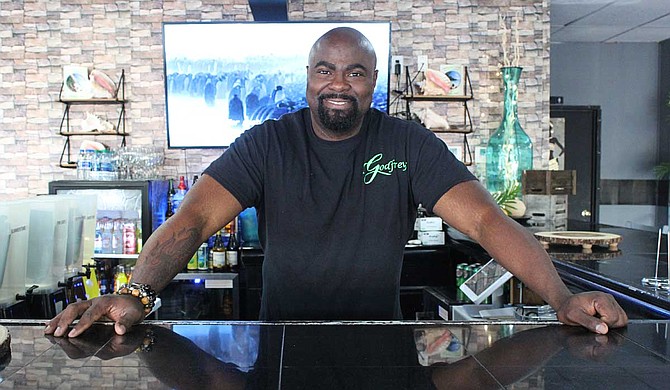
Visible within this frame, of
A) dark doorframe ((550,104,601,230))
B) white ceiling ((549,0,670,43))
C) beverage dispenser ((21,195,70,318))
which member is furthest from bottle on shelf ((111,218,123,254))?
dark doorframe ((550,104,601,230))

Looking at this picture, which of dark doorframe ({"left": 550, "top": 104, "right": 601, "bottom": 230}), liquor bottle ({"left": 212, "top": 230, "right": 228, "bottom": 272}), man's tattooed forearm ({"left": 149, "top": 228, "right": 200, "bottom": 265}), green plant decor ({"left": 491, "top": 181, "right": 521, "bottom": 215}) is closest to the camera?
man's tattooed forearm ({"left": 149, "top": 228, "right": 200, "bottom": 265})

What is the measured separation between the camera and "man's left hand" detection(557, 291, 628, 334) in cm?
140

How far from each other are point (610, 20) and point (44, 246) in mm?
5142

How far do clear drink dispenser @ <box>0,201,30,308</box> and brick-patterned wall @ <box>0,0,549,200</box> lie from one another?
2.41 m

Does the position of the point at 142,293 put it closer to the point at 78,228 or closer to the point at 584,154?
the point at 78,228

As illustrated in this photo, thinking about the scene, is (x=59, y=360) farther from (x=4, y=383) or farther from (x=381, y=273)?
(x=381, y=273)

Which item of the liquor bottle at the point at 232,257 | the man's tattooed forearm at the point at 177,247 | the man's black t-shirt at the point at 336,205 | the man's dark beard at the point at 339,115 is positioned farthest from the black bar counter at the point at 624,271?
the liquor bottle at the point at 232,257

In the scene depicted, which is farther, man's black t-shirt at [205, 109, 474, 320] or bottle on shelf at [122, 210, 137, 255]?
bottle on shelf at [122, 210, 137, 255]

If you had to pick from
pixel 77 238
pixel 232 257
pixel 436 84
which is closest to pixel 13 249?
pixel 77 238

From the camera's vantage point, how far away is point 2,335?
124 cm

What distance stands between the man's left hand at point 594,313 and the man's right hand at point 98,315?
886mm

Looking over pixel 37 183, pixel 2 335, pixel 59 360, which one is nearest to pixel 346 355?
pixel 59 360

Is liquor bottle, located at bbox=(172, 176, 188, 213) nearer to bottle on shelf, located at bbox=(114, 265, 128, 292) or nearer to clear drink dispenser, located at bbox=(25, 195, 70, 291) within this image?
bottle on shelf, located at bbox=(114, 265, 128, 292)

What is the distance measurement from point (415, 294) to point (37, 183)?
270cm
